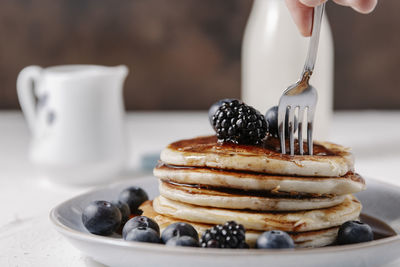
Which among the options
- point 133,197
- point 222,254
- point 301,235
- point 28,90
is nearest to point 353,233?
point 301,235

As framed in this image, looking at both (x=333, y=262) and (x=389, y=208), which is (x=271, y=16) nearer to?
(x=389, y=208)

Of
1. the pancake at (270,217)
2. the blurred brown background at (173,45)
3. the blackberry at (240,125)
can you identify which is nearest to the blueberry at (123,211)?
the pancake at (270,217)

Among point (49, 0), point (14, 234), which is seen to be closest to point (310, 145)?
point (14, 234)

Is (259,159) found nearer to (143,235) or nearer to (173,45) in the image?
(143,235)

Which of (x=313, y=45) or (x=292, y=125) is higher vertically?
(x=313, y=45)

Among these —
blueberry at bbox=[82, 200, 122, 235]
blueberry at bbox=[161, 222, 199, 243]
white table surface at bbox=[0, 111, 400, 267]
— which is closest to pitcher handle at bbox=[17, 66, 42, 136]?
white table surface at bbox=[0, 111, 400, 267]
